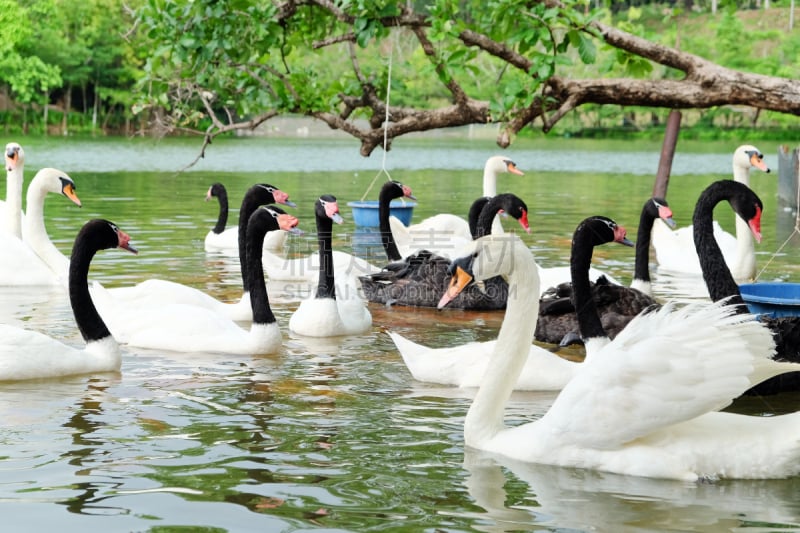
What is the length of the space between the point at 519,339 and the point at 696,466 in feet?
3.74

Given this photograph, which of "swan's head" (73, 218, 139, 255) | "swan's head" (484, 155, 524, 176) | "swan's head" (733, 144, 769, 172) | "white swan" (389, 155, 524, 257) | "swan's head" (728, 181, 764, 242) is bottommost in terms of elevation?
"white swan" (389, 155, 524, 257)

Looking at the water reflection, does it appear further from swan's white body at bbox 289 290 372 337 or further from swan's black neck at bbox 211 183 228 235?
swan's black neck at bbox 211 183 228 235

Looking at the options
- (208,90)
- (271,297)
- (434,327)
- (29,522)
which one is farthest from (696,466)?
(208,90)

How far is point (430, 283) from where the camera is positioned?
11.5m

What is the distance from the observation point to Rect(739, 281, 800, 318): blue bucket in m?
8.38

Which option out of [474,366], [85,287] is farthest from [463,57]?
[85,287]

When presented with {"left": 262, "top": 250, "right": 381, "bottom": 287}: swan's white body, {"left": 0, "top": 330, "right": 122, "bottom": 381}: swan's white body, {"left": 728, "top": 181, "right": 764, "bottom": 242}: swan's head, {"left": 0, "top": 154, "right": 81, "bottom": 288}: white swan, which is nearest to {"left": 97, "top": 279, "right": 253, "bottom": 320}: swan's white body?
{"left": 0, "top": 330, "right": 122, "bottom": 381}: swan's white body

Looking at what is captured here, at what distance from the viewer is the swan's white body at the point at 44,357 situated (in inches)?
307

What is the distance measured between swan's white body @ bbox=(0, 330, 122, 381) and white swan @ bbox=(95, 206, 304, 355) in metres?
0.96

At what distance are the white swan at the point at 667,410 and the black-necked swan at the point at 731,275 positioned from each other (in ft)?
5.78

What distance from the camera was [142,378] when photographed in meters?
8.16

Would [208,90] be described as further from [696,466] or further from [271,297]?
[696,466]

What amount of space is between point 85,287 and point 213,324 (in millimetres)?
1177

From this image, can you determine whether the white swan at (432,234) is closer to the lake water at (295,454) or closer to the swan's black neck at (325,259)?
the lake water at (295,454)
